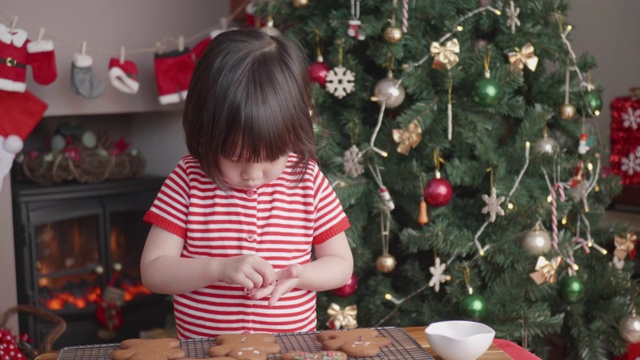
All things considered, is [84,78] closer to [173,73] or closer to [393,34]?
[173,73]

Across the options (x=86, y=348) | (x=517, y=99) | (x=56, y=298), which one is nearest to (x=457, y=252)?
(x=517, y=99)

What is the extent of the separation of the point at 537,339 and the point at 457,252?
0.43 metres

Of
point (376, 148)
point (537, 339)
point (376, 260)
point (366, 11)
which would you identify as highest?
point (366, 11)

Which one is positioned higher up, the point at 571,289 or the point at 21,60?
the point at 21,60

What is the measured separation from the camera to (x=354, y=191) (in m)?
1.85

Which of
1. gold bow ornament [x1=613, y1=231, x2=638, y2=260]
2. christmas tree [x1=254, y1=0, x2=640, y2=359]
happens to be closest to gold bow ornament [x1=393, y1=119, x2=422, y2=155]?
christmas tree [x1=254, y1=0, x2=640, y2=359]

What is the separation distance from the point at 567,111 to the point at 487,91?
258 mm

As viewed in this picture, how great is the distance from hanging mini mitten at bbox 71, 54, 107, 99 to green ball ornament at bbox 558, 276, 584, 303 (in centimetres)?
139

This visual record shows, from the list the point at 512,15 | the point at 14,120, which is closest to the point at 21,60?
the point at 14,120

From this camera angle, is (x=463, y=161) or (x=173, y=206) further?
(x=463, y=161)

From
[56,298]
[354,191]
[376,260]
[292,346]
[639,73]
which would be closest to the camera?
[292,346]

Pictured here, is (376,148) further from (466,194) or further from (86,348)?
(86,348)

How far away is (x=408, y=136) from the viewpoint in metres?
1.83

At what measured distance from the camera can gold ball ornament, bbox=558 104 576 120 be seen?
1.91 meters
